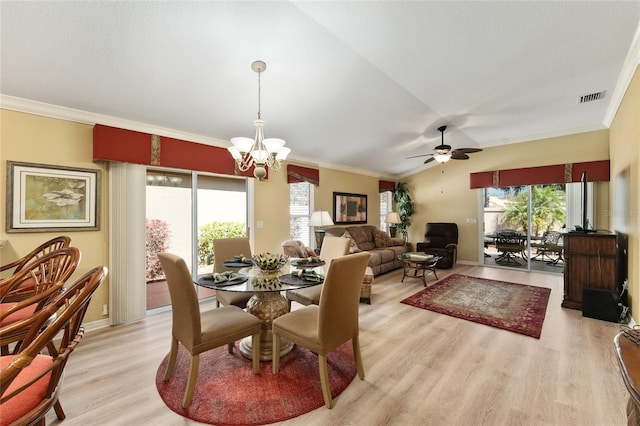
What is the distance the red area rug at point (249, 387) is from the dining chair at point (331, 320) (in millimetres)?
140

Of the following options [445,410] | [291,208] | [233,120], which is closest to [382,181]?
[291,208]

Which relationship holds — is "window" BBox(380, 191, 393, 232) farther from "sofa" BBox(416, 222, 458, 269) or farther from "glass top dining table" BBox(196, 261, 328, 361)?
"glass top dining table" BBox(196, 261, 328, 361)

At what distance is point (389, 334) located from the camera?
2959mm

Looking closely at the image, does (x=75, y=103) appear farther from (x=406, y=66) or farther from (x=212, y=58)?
(x=406, y=66)

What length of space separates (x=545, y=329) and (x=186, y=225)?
476 cm

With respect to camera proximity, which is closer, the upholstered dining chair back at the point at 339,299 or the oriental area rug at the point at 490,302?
the upholstered dining chair back at the point at 339,299

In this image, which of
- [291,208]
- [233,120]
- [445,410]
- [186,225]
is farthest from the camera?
[291,208]

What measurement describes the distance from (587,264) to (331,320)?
3.92 m

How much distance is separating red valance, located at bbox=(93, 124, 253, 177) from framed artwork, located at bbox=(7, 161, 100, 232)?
13.2 inches

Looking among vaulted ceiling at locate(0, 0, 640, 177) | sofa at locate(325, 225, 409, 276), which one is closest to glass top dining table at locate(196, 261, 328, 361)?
vaulted ceiling at locate(0, 0, 640, 177)

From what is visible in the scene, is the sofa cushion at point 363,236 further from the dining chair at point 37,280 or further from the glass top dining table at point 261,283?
the dining chair at point 37,280

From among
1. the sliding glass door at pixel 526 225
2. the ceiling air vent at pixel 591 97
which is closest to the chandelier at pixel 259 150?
the ceiling air vent at pixel 591 97

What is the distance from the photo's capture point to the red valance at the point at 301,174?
504 centimetres

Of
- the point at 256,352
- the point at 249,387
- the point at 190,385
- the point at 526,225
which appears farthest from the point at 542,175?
the point at 190,385
